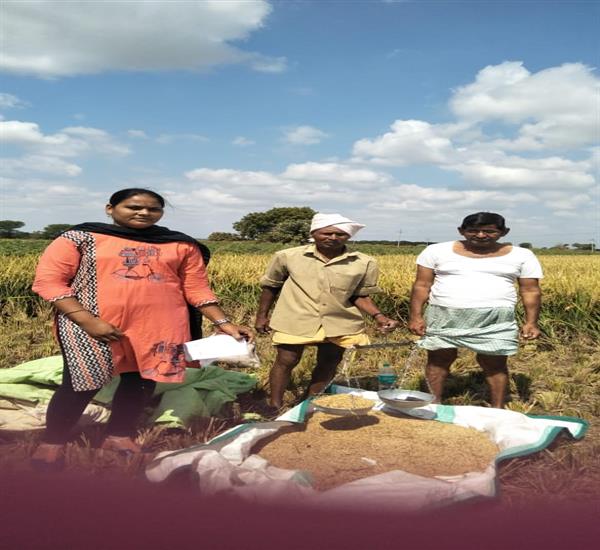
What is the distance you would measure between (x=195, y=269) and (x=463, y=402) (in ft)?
8.03

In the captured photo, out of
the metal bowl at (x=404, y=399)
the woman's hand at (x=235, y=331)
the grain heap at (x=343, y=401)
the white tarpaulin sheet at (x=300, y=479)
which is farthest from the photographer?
the grain heap at (x=343, y=401)

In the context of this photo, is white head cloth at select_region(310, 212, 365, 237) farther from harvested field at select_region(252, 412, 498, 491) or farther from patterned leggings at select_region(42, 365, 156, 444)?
patterned leggings at select_region(42, 365, 156, 444)

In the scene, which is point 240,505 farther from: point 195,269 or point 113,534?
point 195,269

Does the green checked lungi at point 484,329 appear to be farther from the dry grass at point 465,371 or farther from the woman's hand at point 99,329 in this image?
the woman's hand at point 99,329

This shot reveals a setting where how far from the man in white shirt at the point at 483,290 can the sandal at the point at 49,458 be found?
240cm

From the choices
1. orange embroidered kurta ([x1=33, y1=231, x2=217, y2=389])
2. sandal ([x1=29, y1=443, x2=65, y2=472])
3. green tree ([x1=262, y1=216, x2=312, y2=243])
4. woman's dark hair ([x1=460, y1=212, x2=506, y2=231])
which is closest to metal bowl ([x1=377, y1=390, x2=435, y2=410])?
woman's dark hair ([x1=460, y1=212, x2=506, y2=231])

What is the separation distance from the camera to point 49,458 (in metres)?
2.89

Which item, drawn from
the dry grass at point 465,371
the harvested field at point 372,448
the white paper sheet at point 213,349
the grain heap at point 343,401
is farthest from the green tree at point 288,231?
the white paper sheet at point 213,349

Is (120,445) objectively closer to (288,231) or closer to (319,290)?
(319,290)

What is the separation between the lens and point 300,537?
6.98 feet

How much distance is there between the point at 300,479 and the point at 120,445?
1097 millimetres

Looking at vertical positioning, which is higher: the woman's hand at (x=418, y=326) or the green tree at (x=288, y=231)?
the green tree at (x=288, y=231)

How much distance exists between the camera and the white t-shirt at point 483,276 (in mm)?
3717

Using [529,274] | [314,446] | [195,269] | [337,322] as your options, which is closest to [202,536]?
[314,446]
